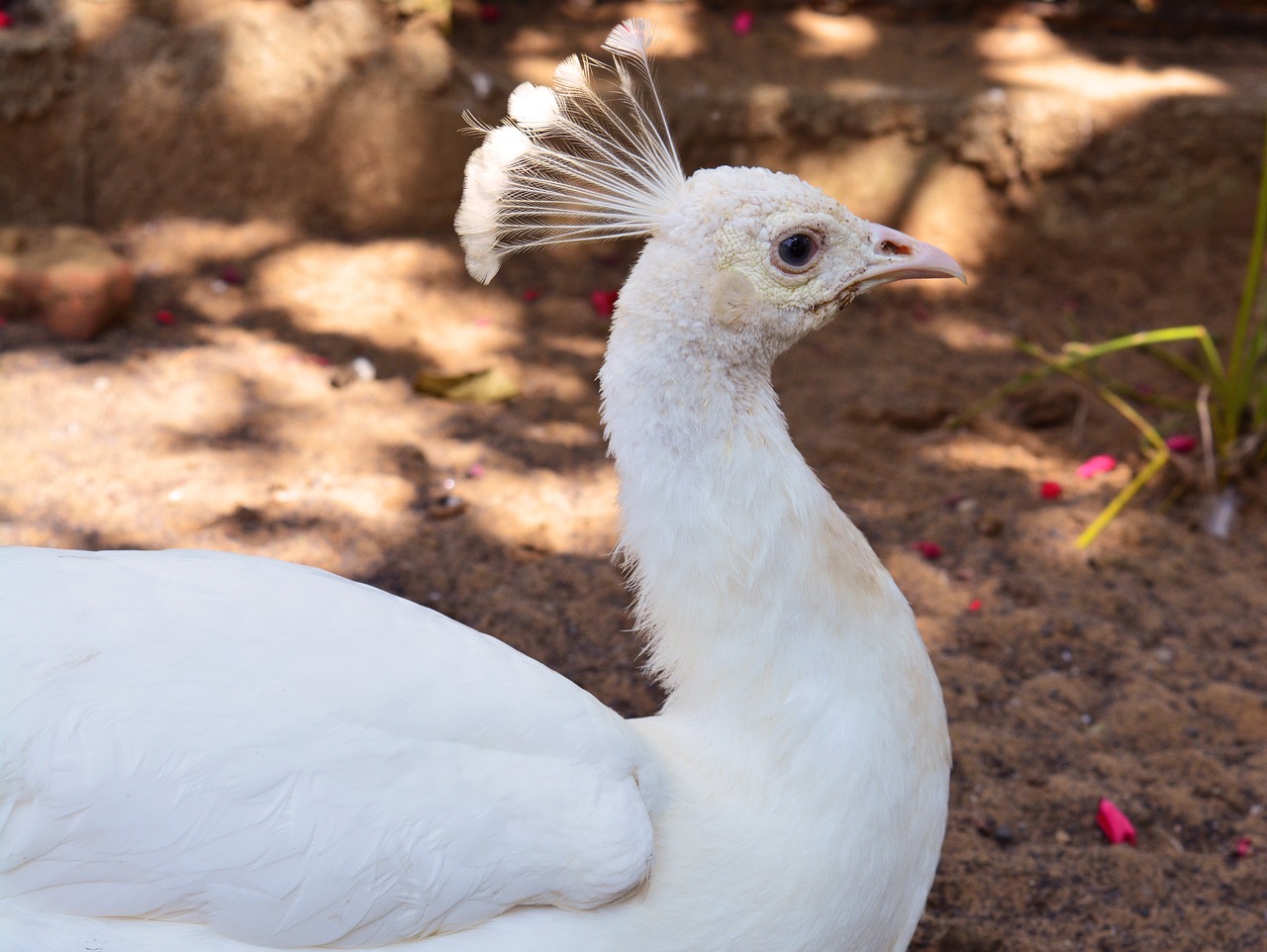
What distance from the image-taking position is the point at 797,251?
1796mm

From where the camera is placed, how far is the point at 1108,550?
339cm

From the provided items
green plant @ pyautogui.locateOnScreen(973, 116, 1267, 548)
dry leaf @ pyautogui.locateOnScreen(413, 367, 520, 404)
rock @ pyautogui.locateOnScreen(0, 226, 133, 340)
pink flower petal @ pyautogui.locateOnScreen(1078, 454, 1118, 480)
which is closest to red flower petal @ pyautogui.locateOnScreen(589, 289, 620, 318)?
dry leaf @ pyautogui.locateOnScreen(413, 367, 520, 404)

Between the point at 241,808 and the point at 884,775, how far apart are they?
0.87 m

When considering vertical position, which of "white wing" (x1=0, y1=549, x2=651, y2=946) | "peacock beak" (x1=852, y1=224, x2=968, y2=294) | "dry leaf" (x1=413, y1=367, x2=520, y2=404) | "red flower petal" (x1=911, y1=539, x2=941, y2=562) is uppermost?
"peacock beak" (x1=852, y1=224, x2=968, y2=294)

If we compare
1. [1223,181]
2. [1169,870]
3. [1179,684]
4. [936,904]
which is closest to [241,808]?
[936,904]

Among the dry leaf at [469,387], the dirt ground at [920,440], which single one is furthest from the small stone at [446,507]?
the dry leaf at [469,387]

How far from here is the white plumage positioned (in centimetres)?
156

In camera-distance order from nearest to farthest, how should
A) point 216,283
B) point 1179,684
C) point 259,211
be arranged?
point 1179,684
point 216,283
point 259,211

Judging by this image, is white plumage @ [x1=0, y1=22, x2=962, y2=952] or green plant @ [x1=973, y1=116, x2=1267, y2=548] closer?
white plumage @ [x1=0, y1=22, x2=962, y2=952]

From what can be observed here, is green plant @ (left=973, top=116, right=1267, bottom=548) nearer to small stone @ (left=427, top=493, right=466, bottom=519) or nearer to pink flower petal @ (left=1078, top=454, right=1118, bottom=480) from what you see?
pink flower petal @ (left=1078, top=454, right=1118, bottom=480)

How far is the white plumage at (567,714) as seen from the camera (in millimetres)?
1562

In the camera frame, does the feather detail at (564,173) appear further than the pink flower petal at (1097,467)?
No

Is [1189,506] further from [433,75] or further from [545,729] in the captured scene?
[433,75]

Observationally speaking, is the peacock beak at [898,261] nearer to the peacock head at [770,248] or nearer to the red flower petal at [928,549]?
the peacock head at [770,248]
